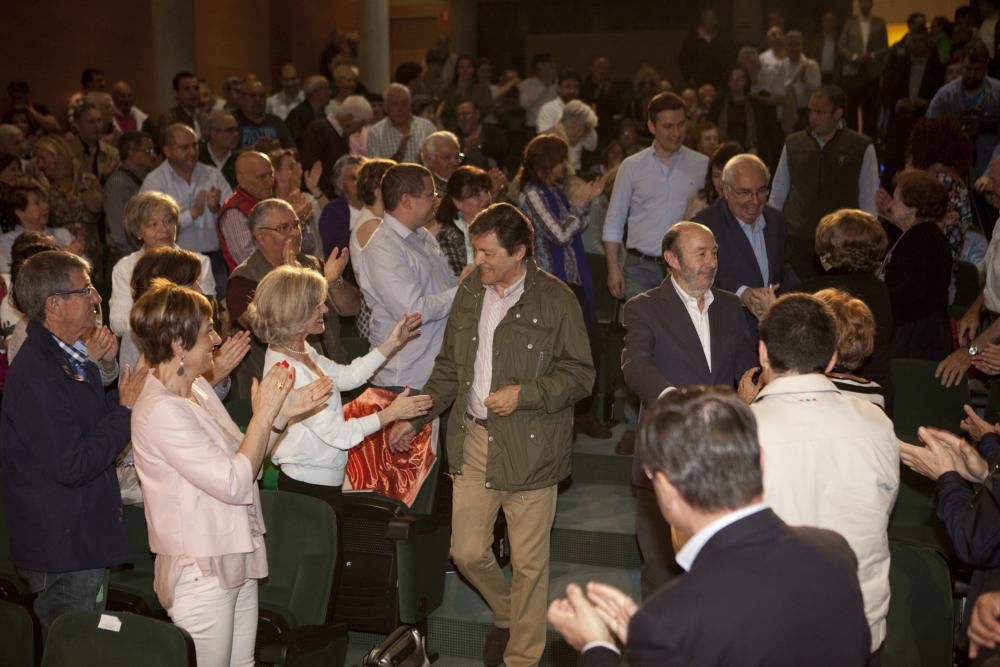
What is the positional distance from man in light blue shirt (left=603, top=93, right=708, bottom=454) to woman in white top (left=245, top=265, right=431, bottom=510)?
2292mm

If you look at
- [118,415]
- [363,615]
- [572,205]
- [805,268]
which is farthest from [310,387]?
[805,268]

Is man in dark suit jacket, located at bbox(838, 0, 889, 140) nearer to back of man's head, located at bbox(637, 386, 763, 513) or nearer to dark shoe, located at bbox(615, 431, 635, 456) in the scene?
dark shoe, located at bbox(615, 431, 635, 456)

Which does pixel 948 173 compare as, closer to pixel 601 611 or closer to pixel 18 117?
pixel 601 611

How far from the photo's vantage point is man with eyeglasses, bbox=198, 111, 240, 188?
304 inches

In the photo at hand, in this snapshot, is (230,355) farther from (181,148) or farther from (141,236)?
(181,148)

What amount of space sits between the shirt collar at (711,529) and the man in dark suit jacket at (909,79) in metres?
8.32

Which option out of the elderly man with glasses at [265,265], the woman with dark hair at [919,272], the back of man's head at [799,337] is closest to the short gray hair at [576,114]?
the woman with dark hair at [919,272]

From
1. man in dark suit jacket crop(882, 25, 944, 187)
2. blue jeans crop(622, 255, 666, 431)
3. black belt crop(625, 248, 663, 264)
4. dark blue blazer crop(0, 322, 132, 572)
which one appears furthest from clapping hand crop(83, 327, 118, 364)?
man in dark suit jacket crop(882, 25, 944, 187)

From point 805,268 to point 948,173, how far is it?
100 cm

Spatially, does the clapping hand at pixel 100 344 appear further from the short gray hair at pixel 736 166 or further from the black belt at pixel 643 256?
the black belt at pixel 643 256

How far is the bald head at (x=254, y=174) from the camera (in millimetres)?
5840

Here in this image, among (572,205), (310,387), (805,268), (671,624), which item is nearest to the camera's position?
(671,624)

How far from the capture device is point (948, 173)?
594 centimetres

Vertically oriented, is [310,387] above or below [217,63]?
below
